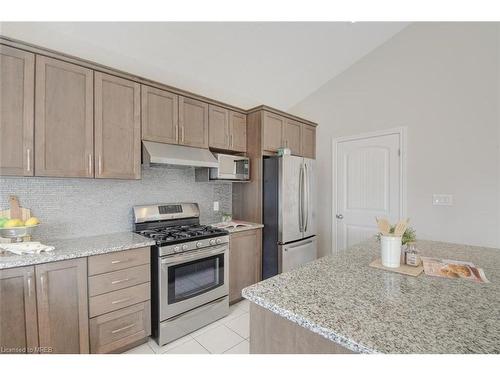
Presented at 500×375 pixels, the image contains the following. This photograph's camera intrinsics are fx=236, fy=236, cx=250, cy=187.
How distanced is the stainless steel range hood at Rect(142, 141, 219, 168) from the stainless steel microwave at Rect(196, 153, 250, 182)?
0.37ft

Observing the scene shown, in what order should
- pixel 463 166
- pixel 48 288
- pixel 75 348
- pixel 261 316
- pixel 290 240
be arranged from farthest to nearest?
pixel 290 240 < pixel 463 166 < pixel 75 348 < pixel 48 288 < pixel 261 316

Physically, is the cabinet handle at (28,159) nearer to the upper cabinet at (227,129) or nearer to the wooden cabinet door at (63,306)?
the wooden cabinet door at (63,306)

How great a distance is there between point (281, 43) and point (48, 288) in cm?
305

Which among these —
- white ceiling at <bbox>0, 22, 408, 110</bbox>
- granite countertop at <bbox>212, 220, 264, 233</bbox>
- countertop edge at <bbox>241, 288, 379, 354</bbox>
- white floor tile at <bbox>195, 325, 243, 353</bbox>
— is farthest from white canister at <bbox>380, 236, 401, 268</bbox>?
white ceiling at <bbox>0, 22, 408, 110</bbox>

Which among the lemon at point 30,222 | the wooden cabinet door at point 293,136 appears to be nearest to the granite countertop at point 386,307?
the lemon at point 30,222

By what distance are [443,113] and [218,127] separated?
2.57 metres

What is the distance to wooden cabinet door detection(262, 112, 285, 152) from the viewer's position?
9.53ft

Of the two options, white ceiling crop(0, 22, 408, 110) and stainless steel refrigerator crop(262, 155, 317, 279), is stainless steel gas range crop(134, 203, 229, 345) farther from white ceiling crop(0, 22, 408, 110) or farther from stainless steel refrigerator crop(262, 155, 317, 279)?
white ceiling crop(0, 22, 408, 110)

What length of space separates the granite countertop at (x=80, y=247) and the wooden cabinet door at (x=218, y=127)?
128 cm

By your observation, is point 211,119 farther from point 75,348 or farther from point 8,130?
point 75,348

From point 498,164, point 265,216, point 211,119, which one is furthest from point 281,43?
point 498,164

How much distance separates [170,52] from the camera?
7.44 ft

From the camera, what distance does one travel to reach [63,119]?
1.78m

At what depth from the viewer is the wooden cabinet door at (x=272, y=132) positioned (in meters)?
2.90
